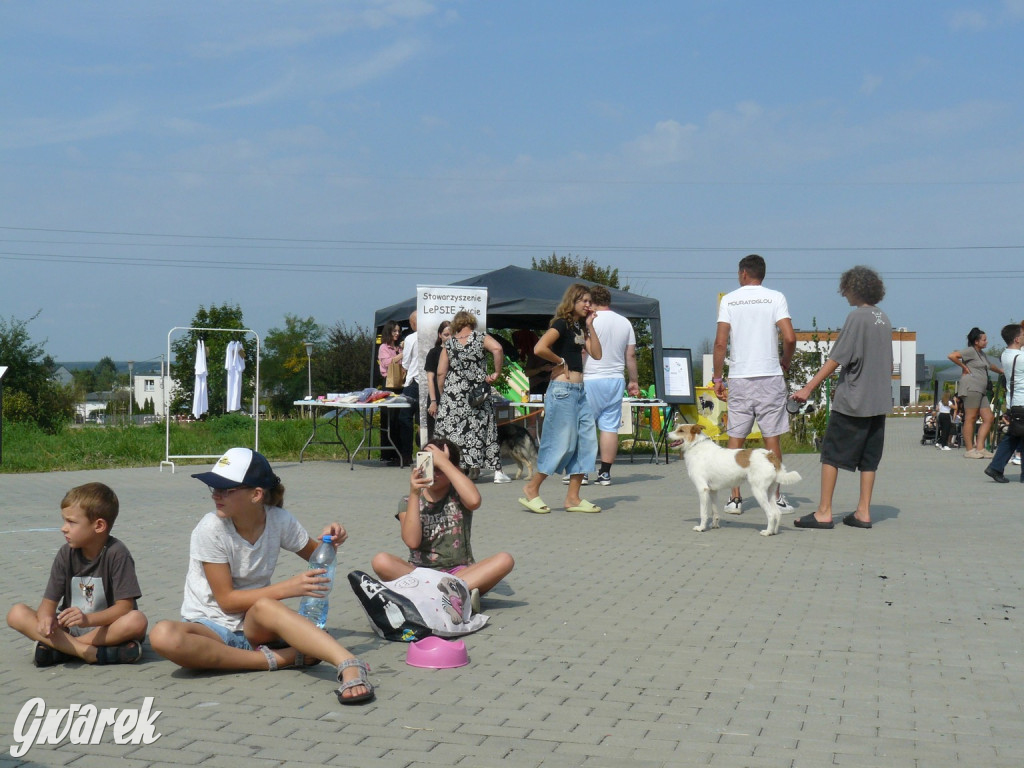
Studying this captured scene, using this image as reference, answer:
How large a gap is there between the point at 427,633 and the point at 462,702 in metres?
1.07

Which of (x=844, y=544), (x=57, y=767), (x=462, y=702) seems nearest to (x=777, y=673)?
(x=462, y=702)

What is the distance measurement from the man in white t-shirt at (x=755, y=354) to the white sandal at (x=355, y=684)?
19.9ft

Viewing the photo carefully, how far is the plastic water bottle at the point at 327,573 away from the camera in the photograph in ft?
16.9

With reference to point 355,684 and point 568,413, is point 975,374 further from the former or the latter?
point 355,684

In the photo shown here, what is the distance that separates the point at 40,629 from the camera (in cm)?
485

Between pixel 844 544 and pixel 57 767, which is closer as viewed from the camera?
pixel 57 767

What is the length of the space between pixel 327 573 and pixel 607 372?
22.9 ft

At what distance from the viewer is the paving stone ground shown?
12.8 feet

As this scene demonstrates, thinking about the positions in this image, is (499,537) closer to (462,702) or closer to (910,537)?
(910,537)

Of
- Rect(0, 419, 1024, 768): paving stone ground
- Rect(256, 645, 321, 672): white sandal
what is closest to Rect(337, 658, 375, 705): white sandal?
Rect(0, 419, 1024, 768): paving stone ground

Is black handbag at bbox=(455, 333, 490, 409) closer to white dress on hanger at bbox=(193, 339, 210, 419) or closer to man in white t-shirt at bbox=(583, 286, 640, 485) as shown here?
man in white t-shirt at bbox=(583, 286, 640, 485)

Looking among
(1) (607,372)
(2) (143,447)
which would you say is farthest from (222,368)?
(1) (607,372)

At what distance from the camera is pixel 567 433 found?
34.1ft

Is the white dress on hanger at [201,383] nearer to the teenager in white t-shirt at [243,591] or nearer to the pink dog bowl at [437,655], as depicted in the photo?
the teenager in white t-shirt at [243,591]
